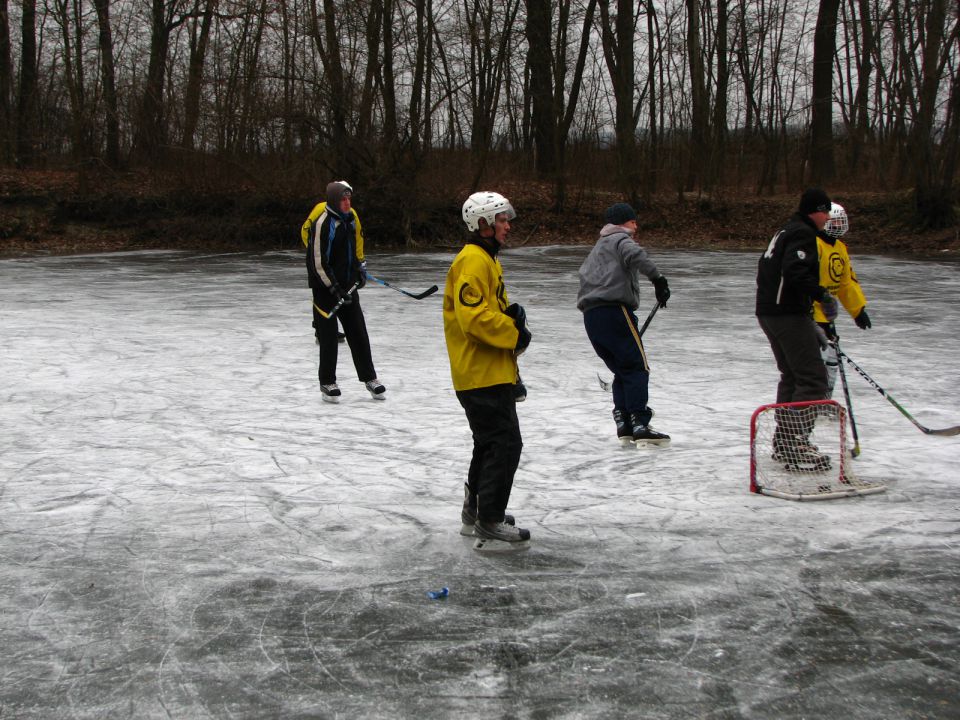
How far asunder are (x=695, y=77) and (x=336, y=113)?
1045 cm

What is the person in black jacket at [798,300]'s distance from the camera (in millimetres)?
5613

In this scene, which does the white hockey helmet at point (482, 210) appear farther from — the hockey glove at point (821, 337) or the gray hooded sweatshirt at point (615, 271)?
the hockey glove at point (821, 337)

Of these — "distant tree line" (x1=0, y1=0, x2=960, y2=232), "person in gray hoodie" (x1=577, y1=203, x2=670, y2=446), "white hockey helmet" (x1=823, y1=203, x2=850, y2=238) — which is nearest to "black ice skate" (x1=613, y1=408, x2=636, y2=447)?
"person in gray hoodie" (x1=577, y1=203, x2=670, y2=446)

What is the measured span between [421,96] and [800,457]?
73.6 feet

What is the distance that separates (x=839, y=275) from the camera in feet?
19.9

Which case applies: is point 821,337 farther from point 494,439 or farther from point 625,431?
point 494,439

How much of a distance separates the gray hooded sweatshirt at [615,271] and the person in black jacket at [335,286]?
2.12 metres

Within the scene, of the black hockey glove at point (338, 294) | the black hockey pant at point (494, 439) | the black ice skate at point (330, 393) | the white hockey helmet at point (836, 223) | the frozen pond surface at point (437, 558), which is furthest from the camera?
the black hockey glove at point (338, 294)

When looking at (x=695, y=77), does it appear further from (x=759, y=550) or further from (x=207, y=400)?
(x=759, y=550)

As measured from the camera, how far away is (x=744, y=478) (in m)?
5.60

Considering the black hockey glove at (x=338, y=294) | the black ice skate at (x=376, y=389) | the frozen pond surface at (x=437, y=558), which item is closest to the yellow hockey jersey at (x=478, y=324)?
the frozen pond surface at (x=437, y=558)

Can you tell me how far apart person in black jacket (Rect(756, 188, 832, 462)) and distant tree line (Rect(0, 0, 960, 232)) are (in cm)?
1997

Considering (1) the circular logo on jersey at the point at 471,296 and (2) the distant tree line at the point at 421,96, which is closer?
(1) the circular logo on jersey at the point at 471,296

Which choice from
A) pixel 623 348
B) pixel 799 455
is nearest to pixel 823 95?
pixel 623 348
